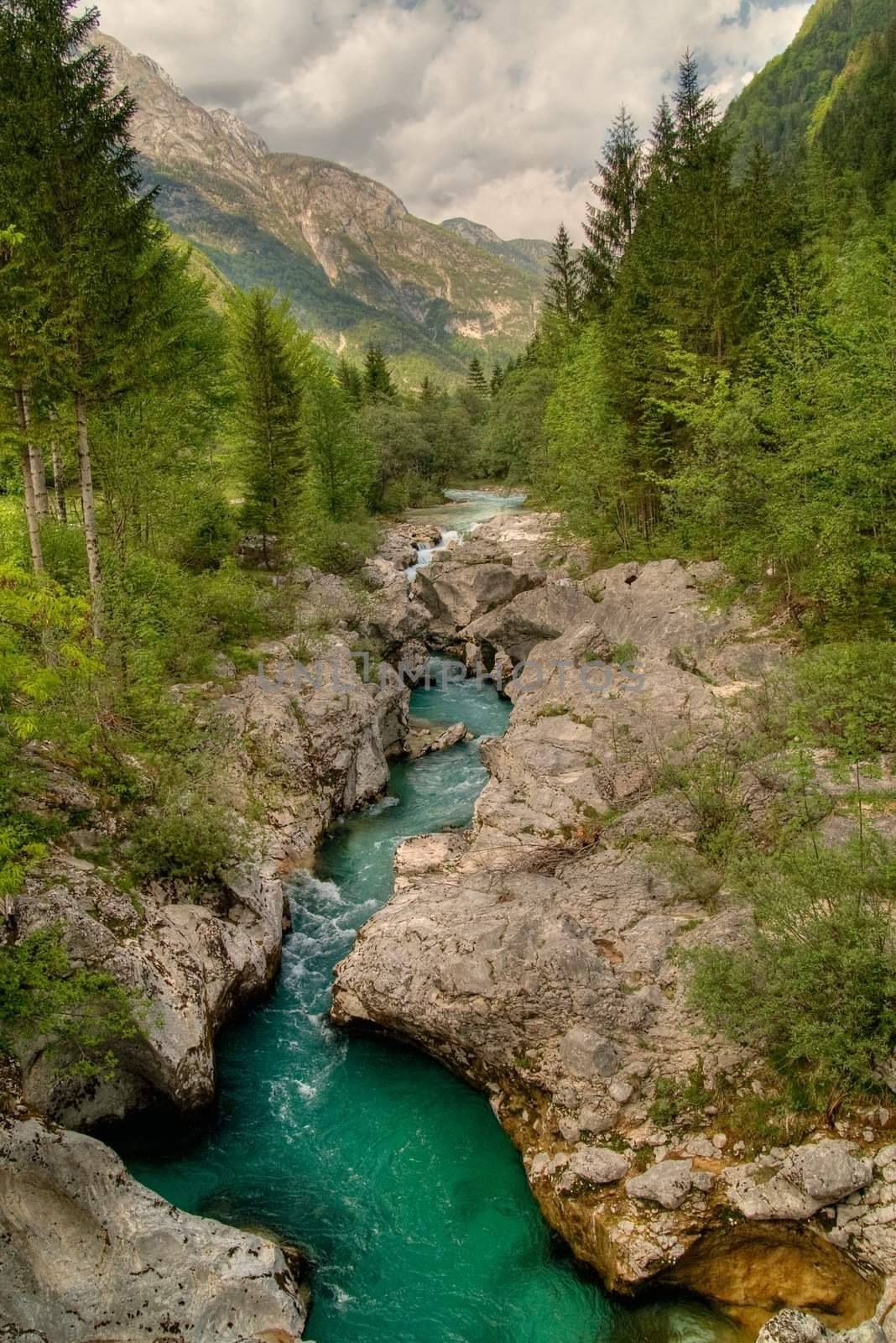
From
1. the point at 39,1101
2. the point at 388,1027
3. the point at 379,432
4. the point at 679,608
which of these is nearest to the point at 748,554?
the point at 679,608

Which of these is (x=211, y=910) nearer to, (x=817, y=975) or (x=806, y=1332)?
(x=817, y=975)

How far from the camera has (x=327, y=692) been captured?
19953 mm

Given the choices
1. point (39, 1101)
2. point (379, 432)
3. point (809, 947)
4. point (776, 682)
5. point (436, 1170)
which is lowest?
point (436, 1170)

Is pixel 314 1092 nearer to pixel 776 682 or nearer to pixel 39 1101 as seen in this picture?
pixel 39 1101

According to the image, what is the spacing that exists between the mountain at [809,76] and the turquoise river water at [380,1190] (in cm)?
12834

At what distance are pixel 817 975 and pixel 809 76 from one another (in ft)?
588

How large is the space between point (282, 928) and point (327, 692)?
7.36 metres

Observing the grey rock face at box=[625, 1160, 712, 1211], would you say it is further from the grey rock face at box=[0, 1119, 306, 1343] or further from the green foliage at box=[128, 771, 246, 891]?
the green foliage at box=[128, 771, 246, 891]

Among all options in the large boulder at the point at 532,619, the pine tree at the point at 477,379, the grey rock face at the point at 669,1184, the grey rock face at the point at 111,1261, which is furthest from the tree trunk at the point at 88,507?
the pine tree at the point at 477,379

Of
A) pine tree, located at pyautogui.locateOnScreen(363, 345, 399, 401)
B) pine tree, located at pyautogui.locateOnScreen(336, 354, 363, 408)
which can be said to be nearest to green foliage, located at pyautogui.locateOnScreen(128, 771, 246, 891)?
pine tree, located at pyautogui.locateOnScreen(336, 354, 363, 408)

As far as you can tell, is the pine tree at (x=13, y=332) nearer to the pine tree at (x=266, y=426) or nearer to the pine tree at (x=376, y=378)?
the pine tree at (x=266, y=426)

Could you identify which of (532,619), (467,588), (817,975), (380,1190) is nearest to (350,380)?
(467,588)

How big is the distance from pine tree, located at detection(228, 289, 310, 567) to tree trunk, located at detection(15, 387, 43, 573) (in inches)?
393

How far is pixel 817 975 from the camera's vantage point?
7754 mm
